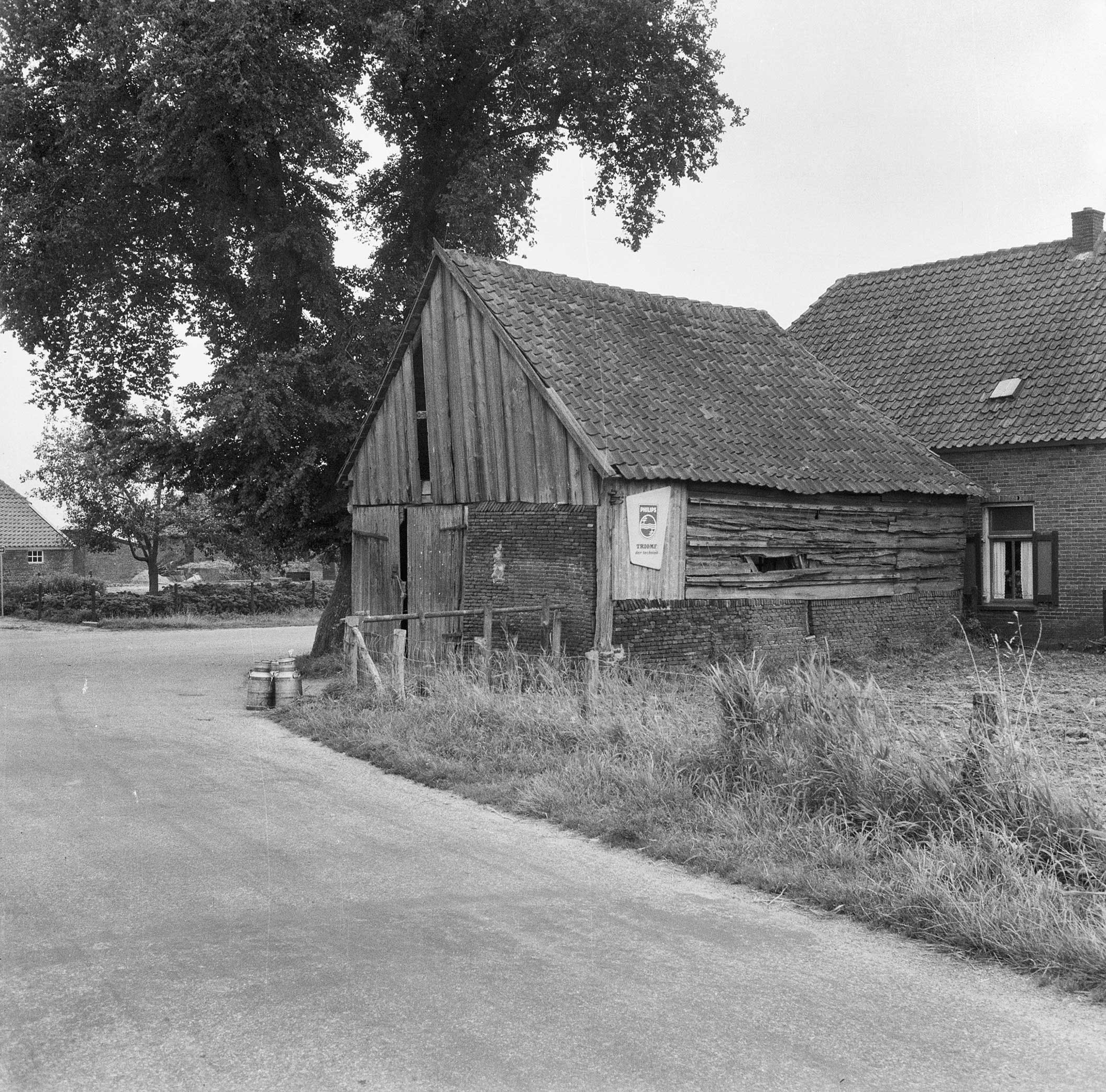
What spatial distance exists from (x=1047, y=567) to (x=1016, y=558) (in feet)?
2.44

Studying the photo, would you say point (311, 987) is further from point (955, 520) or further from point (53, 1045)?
point (955, 520)

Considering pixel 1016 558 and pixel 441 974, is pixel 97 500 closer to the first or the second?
pixel 1016 558

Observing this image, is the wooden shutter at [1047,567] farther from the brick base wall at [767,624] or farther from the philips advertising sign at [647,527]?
the philips advertising sign at [647,527]

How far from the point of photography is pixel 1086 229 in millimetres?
24047

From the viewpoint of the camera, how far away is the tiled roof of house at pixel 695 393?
16562 millimetres

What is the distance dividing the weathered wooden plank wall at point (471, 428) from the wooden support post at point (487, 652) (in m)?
2.30

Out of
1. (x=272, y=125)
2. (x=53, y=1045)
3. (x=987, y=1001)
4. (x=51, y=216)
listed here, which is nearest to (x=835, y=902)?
(x=987, y=1001)

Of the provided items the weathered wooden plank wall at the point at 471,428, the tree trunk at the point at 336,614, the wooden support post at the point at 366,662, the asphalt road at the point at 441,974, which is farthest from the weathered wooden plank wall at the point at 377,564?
the asphalt road at the point at 441,974

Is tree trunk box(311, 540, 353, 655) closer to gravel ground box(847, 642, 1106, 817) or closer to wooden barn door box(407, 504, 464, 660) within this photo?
wooden barn door box(407, 504, 464, 660)

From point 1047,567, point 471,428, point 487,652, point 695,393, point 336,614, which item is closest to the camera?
point 487,652

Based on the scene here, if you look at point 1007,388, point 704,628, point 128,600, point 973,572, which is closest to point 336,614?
point 704,628

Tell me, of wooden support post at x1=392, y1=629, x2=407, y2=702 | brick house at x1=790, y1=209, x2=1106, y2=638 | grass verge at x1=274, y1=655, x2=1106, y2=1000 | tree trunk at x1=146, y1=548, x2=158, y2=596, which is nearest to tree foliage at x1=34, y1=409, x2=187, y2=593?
tree trunk at x1=146, y1=548, x2=158, y2=596

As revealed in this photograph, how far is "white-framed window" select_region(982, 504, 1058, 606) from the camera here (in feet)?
69.6

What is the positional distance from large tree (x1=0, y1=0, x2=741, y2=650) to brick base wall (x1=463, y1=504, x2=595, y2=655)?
5472mm
